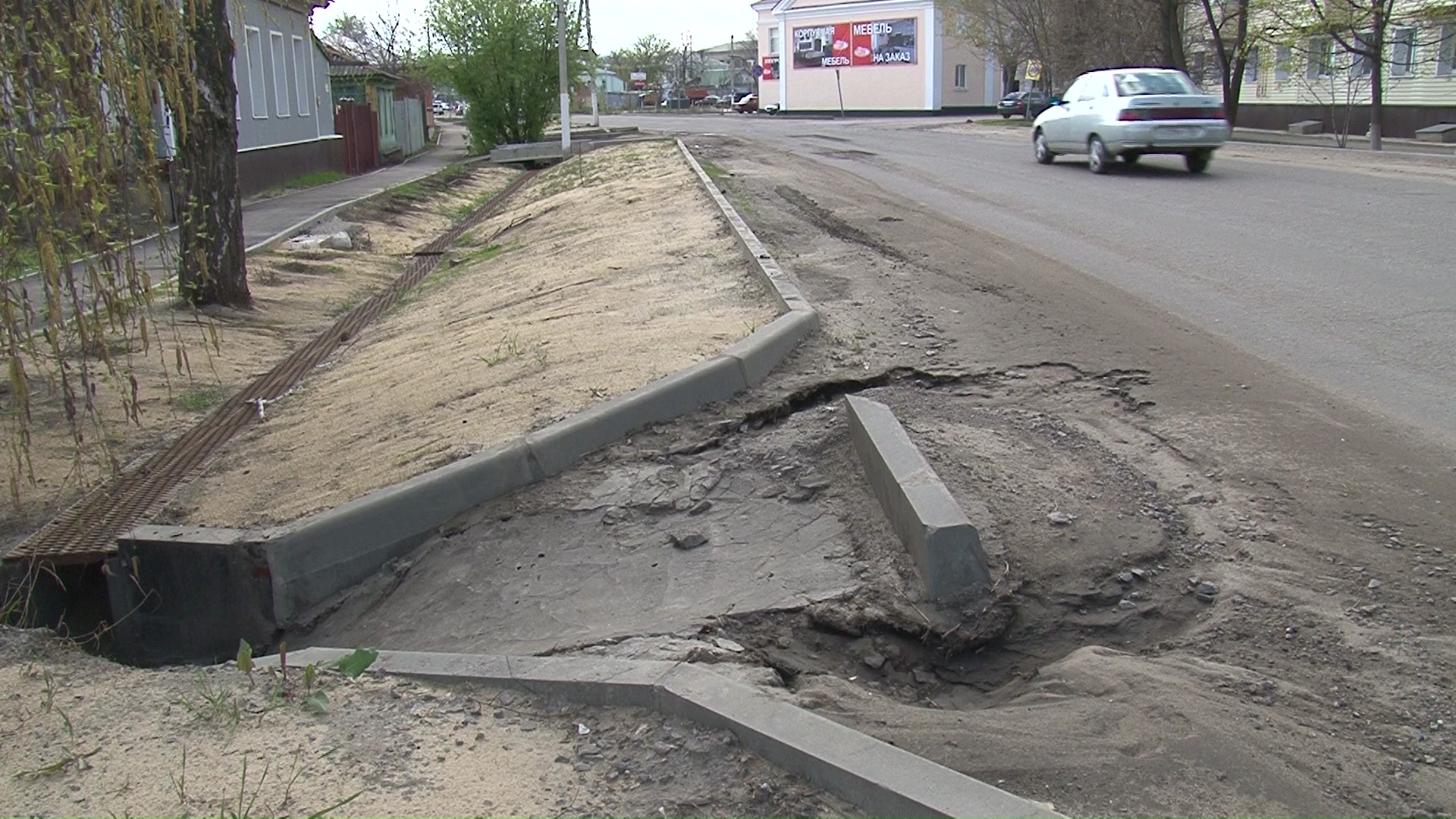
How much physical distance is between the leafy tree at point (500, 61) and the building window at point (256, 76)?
11892mm

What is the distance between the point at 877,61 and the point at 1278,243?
54.5 metres

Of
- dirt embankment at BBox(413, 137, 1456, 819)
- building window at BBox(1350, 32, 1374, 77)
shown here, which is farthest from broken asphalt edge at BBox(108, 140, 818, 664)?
building window at BBox(1350, 32, 1374, 77)

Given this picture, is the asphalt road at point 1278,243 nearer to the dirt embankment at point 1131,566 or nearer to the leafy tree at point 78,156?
the dirt embankment at point 1131,566

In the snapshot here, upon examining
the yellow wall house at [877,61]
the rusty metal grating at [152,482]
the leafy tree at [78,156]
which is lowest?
the rusty metal grating at [152,482]

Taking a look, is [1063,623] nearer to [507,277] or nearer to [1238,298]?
[1238,298]

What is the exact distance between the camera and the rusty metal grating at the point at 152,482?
19.8 feet

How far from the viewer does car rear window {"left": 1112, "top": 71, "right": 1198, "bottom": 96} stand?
18.4m

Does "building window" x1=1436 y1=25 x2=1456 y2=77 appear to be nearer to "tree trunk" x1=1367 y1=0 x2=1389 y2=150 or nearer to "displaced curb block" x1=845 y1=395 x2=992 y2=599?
"tree trunk" x1=1367 y1=0 x2=1389 y2=150

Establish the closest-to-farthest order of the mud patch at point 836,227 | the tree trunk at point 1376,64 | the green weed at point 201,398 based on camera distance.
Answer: the green weed at point 201,398, the mud patch at point 836,227, the tree trunk at point 1376,64

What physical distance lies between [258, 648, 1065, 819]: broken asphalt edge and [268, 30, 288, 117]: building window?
950 inches

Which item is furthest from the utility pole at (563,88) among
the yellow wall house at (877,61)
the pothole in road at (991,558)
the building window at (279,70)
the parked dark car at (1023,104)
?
the yellow wall house at (877,61)

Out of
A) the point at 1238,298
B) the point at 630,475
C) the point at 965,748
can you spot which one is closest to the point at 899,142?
the point at 1238,298

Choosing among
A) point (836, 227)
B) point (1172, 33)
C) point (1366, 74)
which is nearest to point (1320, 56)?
point (1366, 74)

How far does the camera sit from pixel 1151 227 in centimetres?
1198
